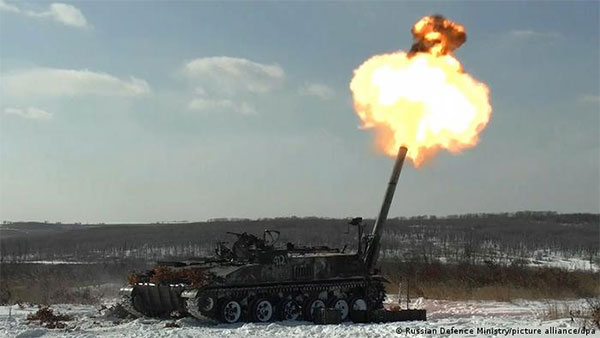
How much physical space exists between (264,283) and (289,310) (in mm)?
1084

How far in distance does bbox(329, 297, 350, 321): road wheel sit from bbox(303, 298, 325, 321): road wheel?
1.38 ft

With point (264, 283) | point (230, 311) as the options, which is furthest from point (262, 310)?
point (230, 311)

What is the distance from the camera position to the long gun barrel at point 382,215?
2248 cm

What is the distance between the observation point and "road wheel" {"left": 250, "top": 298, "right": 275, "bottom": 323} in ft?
67.2

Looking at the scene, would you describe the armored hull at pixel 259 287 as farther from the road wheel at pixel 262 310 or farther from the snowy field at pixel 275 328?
the snowy field at pixel 275 328

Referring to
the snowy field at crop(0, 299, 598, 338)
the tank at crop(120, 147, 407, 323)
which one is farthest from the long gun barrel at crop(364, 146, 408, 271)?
the snowy field at crop(0, 299, 598, 338)

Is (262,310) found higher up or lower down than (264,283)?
lower down

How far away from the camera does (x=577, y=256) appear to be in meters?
87.0

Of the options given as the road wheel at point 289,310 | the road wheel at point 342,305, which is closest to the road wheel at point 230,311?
the road wheel at point 289,310

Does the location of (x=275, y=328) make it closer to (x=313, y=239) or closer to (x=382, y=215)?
(x=382, y=215)

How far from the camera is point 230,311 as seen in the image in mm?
Answer: 20125

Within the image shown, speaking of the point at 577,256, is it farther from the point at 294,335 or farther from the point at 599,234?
the point at 294,335

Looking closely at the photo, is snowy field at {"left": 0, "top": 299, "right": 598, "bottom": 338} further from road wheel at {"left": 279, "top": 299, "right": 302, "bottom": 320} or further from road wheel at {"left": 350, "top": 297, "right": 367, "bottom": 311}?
road wheel at {"left": 350, "top": 297, "right": 367, "bottom": 311}

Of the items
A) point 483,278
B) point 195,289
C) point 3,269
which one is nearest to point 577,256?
point 483,278
